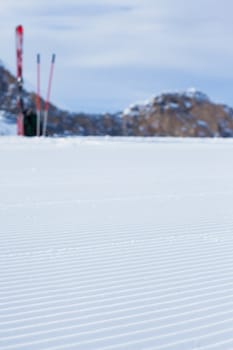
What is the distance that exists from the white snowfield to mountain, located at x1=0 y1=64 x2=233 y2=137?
35.3m

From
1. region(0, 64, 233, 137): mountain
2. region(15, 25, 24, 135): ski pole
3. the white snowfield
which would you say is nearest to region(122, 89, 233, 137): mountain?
region(0, 64, 233, 137): mountain

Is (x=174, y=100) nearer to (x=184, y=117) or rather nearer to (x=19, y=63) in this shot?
(x=184, y=117)

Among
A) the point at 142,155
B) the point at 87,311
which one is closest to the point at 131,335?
the point at 87,311

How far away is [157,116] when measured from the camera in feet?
159

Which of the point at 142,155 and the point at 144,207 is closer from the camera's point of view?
the point at 144,207

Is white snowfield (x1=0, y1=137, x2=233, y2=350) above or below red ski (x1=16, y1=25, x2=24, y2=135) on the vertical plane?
below

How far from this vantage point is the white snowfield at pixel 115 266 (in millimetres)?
2031

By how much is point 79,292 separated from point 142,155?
948cm

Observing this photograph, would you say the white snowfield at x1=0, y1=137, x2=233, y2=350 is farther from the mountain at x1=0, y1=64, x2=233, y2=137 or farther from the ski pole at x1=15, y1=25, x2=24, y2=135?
the mountain at x1=0, y1=64, x2=233, y2=137

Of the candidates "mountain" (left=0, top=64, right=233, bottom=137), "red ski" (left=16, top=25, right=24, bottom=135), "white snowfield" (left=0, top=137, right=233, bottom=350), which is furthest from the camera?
"mountain" (left=0, top=64, right=233, bottom=137)

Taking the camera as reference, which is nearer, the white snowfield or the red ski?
the white snowfield

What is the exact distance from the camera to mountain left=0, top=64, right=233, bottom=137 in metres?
41.7

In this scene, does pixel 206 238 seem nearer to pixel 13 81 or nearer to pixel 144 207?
pixel 144 207

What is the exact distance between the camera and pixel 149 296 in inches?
95.4
